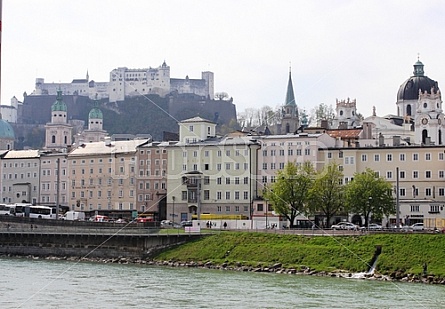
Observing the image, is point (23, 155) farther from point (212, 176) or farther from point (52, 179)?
point (212, 176)

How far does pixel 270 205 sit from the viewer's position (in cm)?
8600

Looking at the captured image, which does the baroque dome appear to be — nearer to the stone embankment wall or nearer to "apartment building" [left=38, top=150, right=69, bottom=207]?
"apartment building" [left=38, top=150, right=69, bottom=207]

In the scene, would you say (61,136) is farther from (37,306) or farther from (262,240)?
(37,306)

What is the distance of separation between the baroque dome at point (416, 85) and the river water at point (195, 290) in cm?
9753

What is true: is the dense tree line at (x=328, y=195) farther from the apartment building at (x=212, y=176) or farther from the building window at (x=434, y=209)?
the apartment building at (x=212, y=176)

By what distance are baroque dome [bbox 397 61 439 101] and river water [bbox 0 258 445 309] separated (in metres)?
97.5

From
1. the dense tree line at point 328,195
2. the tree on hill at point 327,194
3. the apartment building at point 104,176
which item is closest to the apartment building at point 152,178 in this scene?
the apartment building at point 104,176

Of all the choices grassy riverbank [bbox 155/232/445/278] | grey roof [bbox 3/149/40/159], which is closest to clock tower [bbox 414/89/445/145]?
grey roof [bbox 3/149/40/159]

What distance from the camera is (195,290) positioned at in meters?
44.2

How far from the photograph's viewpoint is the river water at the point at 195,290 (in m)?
38.9

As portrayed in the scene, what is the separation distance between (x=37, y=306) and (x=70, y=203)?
73.6 metres

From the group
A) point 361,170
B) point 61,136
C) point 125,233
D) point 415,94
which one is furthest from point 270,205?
point 61,136

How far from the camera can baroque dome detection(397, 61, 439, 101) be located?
145750mm

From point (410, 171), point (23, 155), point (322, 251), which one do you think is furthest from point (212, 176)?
point (322, 251)
